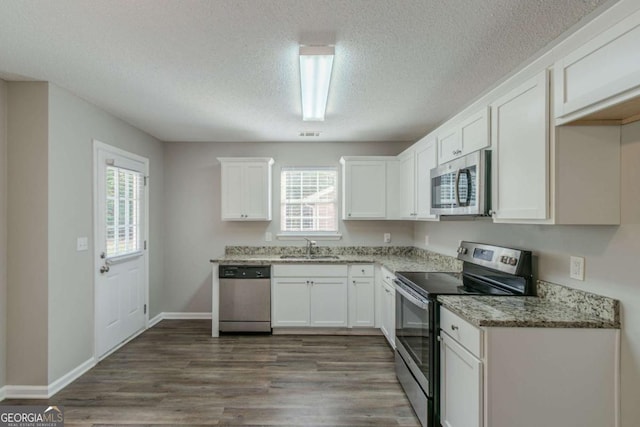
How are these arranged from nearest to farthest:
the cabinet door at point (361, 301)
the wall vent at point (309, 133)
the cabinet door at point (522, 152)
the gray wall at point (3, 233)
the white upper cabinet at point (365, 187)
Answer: the cabinet door at point (522, 152) < the gray wall at point (3, 233) < the cabinet door at point (361, 301) < the wall vent at point (309, 133) < the white upper cabinet at point (365, 187)

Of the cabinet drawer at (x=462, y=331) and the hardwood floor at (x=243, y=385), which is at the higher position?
the cabinet drawer at (x=462, y=331)

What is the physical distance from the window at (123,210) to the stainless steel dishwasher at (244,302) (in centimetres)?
110

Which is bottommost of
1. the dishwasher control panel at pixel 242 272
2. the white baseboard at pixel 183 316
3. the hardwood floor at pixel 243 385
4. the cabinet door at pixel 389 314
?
the hardwood floor at pixel 243 385

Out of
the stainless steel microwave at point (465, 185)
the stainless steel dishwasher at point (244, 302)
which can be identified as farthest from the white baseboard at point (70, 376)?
the stainless steel microwave at point (465, 185)

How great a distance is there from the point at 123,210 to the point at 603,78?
406 cm

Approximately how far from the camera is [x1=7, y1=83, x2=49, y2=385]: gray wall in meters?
2.43

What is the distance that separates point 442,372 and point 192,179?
385cm

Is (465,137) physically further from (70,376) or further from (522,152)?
(70,376)

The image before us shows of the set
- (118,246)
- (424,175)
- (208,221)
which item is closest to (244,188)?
(208,221)

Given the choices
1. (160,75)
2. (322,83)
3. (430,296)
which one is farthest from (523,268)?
(160,75)

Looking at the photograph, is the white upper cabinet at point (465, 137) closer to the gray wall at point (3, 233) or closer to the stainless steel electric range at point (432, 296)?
the stainless steel electric range at point (432, 296)

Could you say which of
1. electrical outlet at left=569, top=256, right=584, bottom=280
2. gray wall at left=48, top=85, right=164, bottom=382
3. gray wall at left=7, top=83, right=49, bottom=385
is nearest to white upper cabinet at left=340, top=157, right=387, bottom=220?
electrical outlet at left=569, top=256, right=584, bottom=280

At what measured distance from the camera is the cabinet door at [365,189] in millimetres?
4004

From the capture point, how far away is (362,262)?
12.2ft
